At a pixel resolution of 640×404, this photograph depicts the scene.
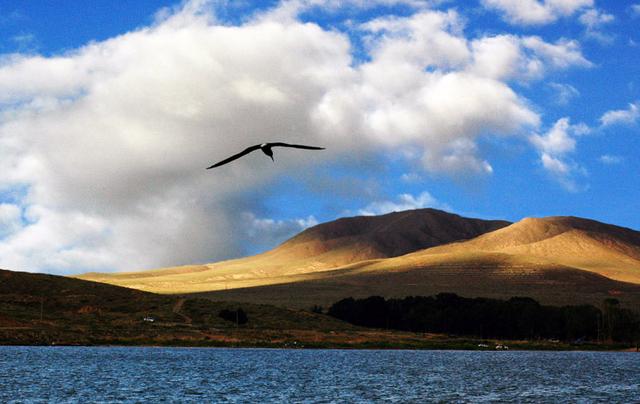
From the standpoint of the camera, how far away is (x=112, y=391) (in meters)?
88.6

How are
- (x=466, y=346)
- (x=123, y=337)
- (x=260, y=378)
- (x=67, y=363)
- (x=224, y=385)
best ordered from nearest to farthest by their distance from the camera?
1. (x=224, y=385)
2. (x=260, y=378)
3. (x=67, y=363)
4. (x=123, y=337)
5. (x=466, y=346)

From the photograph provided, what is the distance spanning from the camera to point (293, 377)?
112750 millimetres

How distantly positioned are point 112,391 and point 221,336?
102 m

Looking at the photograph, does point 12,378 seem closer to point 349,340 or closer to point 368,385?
point 368,385

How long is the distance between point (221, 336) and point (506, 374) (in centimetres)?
7760

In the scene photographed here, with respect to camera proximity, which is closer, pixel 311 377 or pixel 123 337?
pixel 311 377

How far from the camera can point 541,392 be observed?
10012 centimetres

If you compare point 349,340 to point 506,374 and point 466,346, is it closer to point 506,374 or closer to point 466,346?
point 466,346

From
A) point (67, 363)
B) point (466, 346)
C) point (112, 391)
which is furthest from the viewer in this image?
point (466, 346)

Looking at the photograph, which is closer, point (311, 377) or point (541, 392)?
point (541, 392)

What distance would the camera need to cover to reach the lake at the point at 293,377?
88.6 m

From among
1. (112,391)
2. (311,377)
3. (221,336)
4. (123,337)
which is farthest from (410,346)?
(112,391)

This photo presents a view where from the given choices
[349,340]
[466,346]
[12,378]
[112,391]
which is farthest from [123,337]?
[112,391]

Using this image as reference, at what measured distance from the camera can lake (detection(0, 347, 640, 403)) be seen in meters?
88.6
